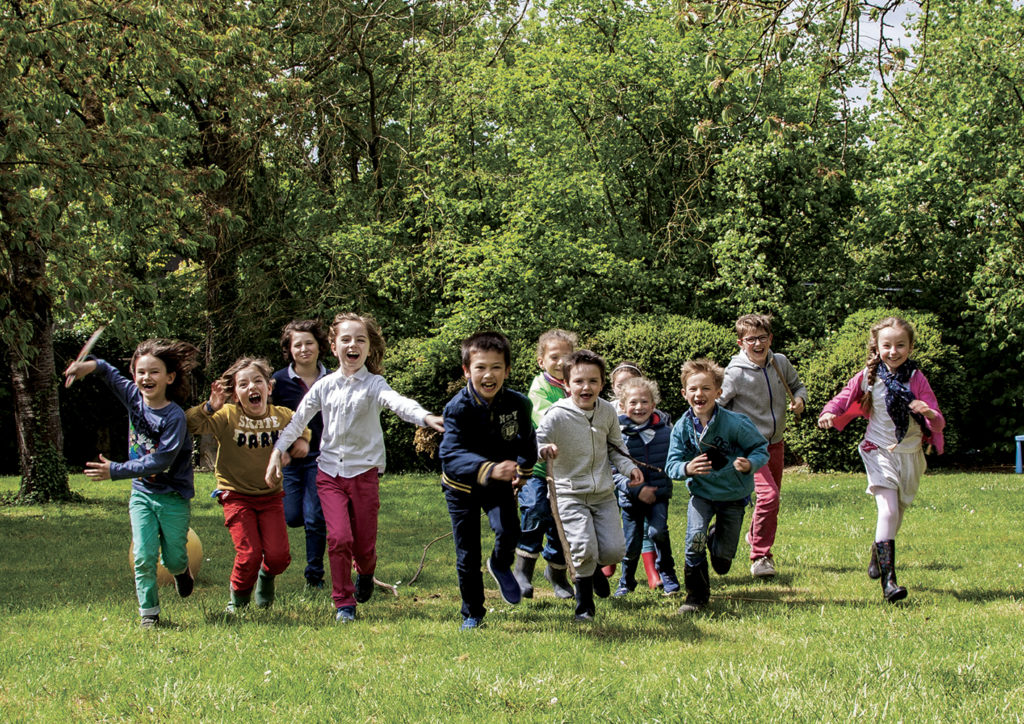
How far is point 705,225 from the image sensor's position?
1867cm

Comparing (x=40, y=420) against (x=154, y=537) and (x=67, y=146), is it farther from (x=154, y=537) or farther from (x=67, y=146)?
(x=154, y=537)

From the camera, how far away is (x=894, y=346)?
6.64 metres

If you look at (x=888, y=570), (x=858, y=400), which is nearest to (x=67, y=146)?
(x=858, y=400)

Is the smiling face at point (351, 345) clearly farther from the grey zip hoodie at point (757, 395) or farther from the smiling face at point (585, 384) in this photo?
the grey zip hoodie at point (757, 395)

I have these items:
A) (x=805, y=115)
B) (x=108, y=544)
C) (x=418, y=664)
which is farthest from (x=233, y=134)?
(x=418, y=664)

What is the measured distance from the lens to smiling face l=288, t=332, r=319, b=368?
292 inches

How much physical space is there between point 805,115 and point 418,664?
629 inches

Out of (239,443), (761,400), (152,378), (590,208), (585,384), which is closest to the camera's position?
(585,384)

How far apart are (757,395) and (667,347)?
8774 mm

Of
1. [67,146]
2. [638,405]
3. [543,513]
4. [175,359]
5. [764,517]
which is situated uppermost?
[67,146]

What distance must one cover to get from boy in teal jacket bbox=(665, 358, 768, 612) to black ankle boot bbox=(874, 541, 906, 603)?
952 millimetres

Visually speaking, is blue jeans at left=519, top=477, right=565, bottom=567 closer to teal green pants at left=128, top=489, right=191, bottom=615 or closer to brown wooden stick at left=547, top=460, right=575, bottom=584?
brown wooden stick at left=547, top=460, right=575, bottom=584

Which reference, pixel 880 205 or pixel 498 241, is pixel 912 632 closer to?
pixel 498 241

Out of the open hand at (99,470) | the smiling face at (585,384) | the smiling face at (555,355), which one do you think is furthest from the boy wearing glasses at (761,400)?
the open hand at (99,470)
